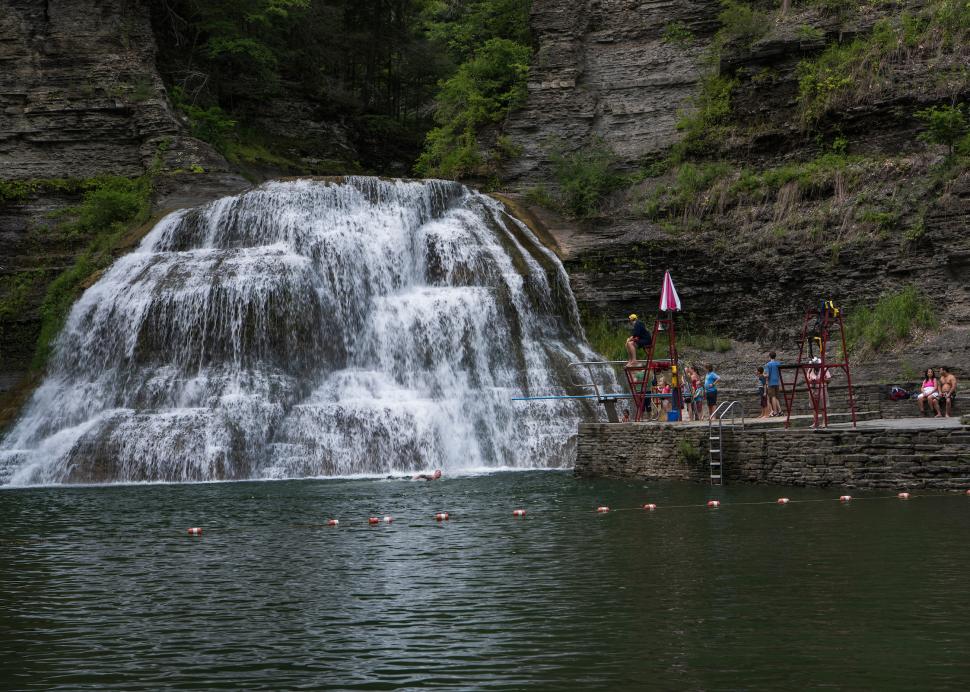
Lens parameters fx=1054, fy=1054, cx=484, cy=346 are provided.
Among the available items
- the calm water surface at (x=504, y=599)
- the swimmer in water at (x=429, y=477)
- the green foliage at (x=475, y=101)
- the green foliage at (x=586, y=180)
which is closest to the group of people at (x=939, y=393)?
the calm water surface at (x=504, y=599)

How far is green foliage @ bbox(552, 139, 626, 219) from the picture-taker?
118 feet

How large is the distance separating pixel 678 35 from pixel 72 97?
22799 mm

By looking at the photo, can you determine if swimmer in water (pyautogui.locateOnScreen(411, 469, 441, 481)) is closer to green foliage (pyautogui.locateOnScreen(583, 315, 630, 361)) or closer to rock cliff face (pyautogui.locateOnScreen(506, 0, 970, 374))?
green foliage (pyautogui.locateOnScreen(583, 315, 630, 361))

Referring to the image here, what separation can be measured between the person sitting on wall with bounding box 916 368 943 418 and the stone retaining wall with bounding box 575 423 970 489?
4873 millimetres

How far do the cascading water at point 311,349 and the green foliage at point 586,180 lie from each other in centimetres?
346

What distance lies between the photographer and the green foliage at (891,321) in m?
26.4

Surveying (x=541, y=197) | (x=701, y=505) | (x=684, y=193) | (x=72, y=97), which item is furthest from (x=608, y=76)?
(x=701, y=505)

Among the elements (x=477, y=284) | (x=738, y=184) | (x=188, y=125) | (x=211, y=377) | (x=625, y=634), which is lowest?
(x=625, y=634)

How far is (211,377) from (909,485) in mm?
17237

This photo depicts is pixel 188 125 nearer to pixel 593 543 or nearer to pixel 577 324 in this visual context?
pixel 577 324

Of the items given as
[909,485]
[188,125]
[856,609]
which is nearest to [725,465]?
[909,485]

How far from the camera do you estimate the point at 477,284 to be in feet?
99.1

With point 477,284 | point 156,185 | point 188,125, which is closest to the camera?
point 477,284

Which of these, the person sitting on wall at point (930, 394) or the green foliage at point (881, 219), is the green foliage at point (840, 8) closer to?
the green foliage at point (881, 219)
